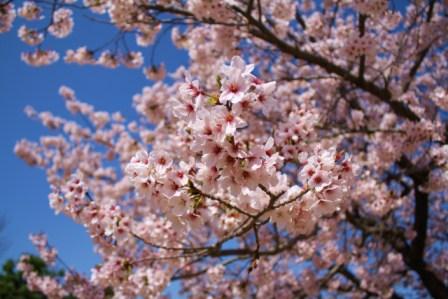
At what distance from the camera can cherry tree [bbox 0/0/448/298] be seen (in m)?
1.85

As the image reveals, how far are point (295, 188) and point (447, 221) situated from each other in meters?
9.20

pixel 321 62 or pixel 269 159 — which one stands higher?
pixel 321 62

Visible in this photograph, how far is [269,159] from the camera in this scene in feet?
5.73

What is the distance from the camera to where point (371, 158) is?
6695 millimetres

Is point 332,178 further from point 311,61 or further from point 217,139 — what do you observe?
point 311,61

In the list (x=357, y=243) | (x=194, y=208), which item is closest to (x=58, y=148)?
(x=357, y=243)

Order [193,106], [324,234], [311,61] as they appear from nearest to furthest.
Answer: [193,106]
[311,61]
[324,234]

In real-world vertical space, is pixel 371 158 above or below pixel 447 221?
below

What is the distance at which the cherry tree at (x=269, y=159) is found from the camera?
6.07 feet

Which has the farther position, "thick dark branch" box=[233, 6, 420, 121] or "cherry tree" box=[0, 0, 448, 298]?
"thick dark branch" box=[233, 6, 420, 121]

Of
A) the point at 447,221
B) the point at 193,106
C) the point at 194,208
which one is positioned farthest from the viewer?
the point at 447,221

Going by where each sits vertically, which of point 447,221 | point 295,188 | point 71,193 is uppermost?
point 447,221

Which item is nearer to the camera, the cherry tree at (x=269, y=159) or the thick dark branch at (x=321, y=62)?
the cherry tree at (x=269, y=159)

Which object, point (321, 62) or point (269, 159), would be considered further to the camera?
point (321, 62)
